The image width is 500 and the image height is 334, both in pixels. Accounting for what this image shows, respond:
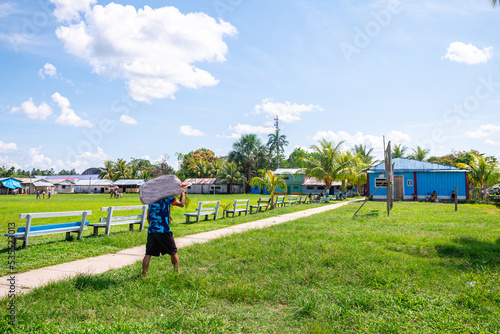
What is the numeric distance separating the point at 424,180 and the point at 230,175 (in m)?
38.5

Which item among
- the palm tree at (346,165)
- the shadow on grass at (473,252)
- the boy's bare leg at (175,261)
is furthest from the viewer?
the palm tree at (346,165)

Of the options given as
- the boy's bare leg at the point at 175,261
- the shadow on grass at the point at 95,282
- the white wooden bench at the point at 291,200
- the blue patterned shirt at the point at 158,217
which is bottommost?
the white wooden bench at the point at 291,200

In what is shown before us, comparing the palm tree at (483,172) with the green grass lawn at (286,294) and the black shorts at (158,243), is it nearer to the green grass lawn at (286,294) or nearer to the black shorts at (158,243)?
the green grass lawn at (286,294)

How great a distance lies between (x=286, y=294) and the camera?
4.83 metres

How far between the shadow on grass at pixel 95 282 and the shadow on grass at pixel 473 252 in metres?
5.86

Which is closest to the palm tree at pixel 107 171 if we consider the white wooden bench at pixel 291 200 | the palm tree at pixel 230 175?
the palm tree at pixel 230 175

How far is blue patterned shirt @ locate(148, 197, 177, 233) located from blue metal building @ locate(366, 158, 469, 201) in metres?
26.9

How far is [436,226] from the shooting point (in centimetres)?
1172

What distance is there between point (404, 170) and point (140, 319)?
30.1 m

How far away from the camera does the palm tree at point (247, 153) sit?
6744cm

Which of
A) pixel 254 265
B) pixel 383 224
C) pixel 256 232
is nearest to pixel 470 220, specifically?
pixel 383 224

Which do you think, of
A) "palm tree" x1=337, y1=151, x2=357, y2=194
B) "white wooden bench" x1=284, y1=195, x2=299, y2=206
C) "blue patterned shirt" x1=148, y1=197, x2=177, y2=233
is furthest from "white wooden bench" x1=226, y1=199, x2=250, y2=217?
"palm tree" x1=337, y1=151, x2=357, y2=194

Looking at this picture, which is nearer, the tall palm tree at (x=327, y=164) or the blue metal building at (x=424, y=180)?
the blue metal building at (x=424, y=180)

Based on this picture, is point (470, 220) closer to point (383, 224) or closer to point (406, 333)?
point (383, 224)
